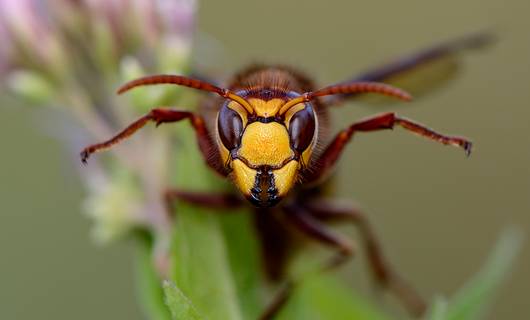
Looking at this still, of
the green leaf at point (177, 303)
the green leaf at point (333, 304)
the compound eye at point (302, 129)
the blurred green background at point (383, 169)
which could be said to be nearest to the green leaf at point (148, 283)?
the green leaf at point (177, 303)

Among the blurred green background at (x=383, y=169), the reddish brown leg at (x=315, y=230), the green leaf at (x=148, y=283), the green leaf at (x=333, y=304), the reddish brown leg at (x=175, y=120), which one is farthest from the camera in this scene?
the blurred green background at (x=383, y=169)

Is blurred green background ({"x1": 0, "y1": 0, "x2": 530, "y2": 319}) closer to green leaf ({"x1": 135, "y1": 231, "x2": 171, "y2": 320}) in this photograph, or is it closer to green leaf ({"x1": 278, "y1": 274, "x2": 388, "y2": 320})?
green leaf ({"x1": 278, "y1": 274, "x2": 388, "y2": 320})

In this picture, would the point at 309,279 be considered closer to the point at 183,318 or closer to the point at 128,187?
the point at 128,187

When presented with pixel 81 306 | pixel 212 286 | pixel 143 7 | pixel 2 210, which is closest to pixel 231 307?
pixel 212 286

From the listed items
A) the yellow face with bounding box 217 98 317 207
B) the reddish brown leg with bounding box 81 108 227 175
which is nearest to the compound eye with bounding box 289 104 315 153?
the yellow face with bounding box 217 98 317 207

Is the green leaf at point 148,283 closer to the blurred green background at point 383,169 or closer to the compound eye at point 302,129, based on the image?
the compound eye at point 302,129
